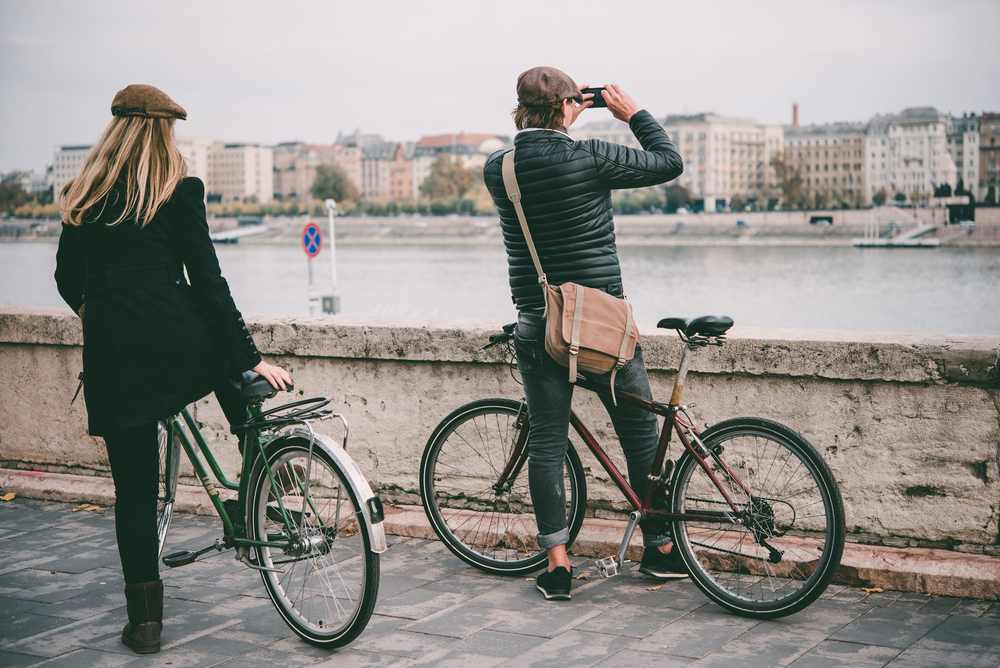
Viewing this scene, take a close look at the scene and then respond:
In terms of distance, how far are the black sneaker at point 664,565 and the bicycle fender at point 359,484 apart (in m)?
1.08

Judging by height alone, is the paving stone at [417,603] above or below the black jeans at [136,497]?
below

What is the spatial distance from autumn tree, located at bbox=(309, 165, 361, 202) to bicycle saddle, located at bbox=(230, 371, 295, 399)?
458 feet

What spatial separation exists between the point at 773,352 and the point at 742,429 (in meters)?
0.60

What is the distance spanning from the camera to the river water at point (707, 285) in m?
45.9

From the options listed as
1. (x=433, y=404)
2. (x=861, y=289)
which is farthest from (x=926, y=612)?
(x=861, y=289)

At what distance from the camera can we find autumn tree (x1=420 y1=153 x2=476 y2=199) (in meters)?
137

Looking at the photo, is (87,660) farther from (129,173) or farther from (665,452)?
(665,452)

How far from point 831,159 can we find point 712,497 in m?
146

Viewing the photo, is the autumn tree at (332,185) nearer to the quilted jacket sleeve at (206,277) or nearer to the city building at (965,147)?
the city building at (965,147)

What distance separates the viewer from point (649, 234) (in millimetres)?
88688

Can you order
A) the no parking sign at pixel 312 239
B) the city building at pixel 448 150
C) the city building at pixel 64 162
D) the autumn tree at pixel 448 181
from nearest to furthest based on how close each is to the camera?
the no parking sign at pixel 312 239 < the city building at pixel 64 162 < the autumn tree at pixel 448 181 < the city building at pixel 448 150

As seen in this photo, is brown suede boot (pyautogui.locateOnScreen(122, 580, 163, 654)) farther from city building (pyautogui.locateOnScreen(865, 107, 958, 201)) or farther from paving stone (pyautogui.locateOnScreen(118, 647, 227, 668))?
city building (pyautogui.locateOnScreen(865, 107, 958, 201))

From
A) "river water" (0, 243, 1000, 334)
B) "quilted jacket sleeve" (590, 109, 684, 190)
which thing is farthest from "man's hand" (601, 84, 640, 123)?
"river water" (0, 243, 1000, 334)

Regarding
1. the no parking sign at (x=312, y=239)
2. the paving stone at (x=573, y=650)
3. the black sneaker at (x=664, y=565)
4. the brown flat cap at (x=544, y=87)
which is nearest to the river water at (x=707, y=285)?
the no parking sign at (x=312, y=239)
